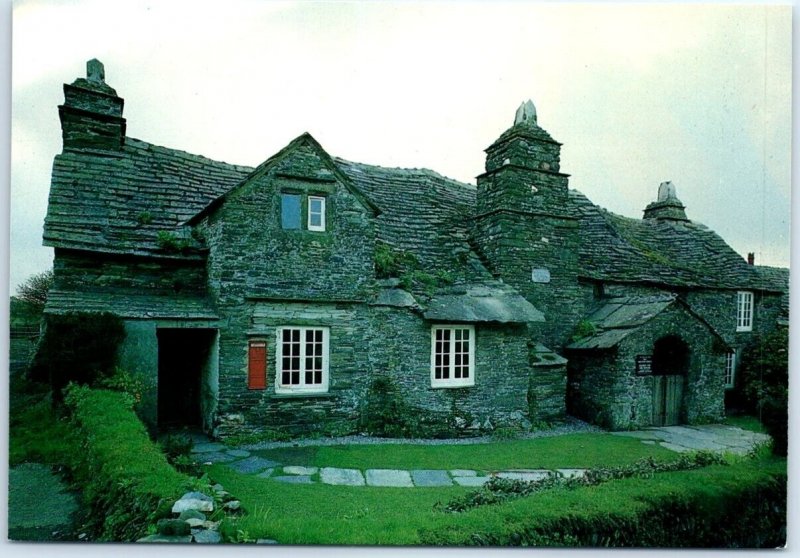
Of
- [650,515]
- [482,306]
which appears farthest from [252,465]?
[650,515]

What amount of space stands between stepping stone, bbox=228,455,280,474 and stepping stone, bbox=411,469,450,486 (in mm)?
2155

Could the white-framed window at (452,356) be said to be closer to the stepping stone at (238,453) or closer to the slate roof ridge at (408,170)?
the stepping stone at (238,453)

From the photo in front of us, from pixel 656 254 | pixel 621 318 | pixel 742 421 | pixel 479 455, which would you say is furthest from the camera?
pixel 656 254

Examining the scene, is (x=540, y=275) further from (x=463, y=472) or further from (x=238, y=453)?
(x=238, y=453)

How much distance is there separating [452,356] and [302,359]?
118 inches

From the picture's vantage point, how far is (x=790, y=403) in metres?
7.13

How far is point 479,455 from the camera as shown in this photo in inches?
332

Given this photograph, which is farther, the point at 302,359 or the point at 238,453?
the point at 302,359

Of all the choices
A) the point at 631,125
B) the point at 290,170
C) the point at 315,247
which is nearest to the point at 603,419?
the point at 631,125

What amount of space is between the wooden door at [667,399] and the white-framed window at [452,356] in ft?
14.7

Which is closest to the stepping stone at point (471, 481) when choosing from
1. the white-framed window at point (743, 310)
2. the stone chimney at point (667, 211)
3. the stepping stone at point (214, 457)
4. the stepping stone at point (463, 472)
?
the stepping stone at point (463, 472)

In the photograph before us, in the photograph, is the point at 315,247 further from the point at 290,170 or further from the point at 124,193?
the point at 124,193

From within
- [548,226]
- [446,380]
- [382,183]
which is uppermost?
[382,183]

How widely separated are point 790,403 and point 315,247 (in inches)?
313
